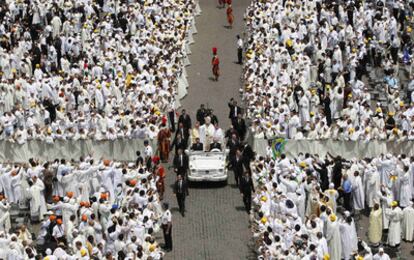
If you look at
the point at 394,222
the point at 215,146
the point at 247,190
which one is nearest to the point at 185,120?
the point at 215,146

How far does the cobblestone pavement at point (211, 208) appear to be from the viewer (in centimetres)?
4297

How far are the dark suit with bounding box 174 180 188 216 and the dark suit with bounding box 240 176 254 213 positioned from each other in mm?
2180

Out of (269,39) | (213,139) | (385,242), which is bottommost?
(385,242)

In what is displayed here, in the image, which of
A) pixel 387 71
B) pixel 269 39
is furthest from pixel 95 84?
pixel 387 71

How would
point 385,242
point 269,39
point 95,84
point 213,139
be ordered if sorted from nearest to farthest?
point 385,242 → point 213,139 → point 95,84 → point 269,39

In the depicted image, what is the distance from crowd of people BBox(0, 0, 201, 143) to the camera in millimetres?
49181

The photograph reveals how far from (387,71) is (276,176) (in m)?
12.5

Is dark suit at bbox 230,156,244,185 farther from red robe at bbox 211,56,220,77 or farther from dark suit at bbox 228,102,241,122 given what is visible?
red robe at bbox 211,56,220,77

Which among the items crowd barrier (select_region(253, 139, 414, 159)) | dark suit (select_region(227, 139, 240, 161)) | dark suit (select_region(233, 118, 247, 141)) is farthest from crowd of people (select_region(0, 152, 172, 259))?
crowd barrier (select_region(253, 139, 414, 159))

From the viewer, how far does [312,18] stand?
5831cm

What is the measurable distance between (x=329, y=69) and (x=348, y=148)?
7454 mm

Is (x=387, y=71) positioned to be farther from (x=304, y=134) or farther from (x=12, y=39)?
(x=12, y=39)

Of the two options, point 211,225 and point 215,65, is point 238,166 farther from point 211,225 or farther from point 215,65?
point 215,65

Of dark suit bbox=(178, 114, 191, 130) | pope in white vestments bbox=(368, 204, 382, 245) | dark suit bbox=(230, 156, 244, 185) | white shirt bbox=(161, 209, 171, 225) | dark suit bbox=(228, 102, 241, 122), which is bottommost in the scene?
pope in white vestments bbox=(368, 204, 382, 245)
